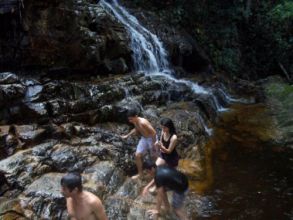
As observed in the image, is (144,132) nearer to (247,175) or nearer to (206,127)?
(247,175)

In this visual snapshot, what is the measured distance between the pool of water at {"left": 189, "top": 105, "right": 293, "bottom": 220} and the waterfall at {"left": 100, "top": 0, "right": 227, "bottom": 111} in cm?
294

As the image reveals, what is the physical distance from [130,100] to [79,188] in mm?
7073

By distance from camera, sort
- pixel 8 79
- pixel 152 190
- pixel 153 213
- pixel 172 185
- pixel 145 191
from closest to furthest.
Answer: pixel 172 185 < pixel 153 213 < pixel 145 191 < pixel 152 190 < pixel 8 79

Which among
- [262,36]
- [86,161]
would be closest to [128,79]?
[86,161]

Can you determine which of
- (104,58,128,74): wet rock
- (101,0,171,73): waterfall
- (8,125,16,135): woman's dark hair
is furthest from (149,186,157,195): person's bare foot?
(101,0,171,73): waterfall

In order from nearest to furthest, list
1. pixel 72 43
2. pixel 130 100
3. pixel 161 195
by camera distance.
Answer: pixel 161 195
pixel 130 100
pixel 72 43

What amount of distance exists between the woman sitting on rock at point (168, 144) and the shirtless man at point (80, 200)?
229cm

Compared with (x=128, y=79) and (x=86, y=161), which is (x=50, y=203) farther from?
(x=128, y=79)

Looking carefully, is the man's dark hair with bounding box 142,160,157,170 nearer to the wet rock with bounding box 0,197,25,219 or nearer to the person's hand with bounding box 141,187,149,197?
the person's hand with bounding box 141,187,149,197

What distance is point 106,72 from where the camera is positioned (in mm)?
13141

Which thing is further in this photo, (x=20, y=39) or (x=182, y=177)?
(x=20, y=39)

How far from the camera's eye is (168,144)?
6.48m

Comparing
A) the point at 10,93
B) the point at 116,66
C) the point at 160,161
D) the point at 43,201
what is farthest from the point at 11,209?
the point at 116,66

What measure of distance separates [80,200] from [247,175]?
5446 millimetres
